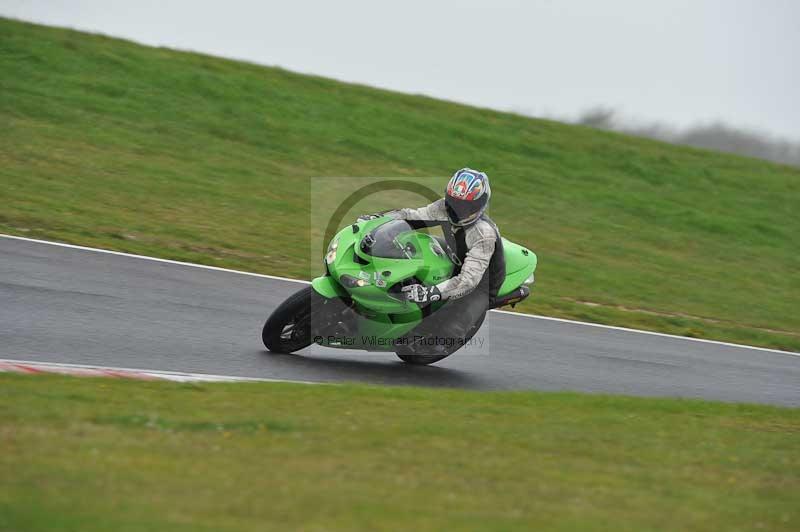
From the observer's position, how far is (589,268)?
51.8 feet

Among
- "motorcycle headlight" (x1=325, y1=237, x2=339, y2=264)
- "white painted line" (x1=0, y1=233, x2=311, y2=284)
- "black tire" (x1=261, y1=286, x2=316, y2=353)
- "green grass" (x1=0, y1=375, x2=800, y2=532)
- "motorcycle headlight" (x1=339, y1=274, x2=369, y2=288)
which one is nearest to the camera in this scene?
"green grass" (x1=0, y1=375, x2=800, y2=532)

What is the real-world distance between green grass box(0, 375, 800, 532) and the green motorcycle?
82 cm

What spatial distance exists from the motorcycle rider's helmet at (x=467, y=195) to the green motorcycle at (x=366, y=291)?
1.24ft

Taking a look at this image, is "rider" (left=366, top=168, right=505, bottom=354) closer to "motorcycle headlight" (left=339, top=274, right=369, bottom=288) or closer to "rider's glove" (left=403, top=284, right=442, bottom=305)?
"rider's glove" (left=403, top=284, right=442, bottom=305)

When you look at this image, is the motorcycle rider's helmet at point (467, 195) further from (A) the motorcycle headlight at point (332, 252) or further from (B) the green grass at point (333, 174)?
(B) the green grass at point (333, 174)

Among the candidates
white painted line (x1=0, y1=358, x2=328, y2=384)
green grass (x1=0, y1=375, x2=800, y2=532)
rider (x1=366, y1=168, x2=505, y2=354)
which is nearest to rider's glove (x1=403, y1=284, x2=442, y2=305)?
rider (x1=366, y1=168, x2=505, y2=354)

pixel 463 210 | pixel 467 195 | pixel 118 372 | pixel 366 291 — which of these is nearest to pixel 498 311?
pixel 463 210

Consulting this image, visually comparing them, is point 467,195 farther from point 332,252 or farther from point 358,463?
point 358,463

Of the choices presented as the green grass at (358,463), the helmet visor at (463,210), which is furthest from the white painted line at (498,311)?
the green grass at (358,463)

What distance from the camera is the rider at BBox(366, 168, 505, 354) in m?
8.48

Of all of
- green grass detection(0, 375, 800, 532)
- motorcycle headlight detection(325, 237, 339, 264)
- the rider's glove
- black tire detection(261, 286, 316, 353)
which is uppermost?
motorcycle headlight detection(325, 237, 339, 264)

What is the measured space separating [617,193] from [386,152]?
16.3 ft

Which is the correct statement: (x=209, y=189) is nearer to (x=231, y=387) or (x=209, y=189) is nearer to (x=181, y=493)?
(x=231, y=387)

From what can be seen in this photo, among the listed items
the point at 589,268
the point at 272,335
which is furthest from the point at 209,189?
the point at 272,335
